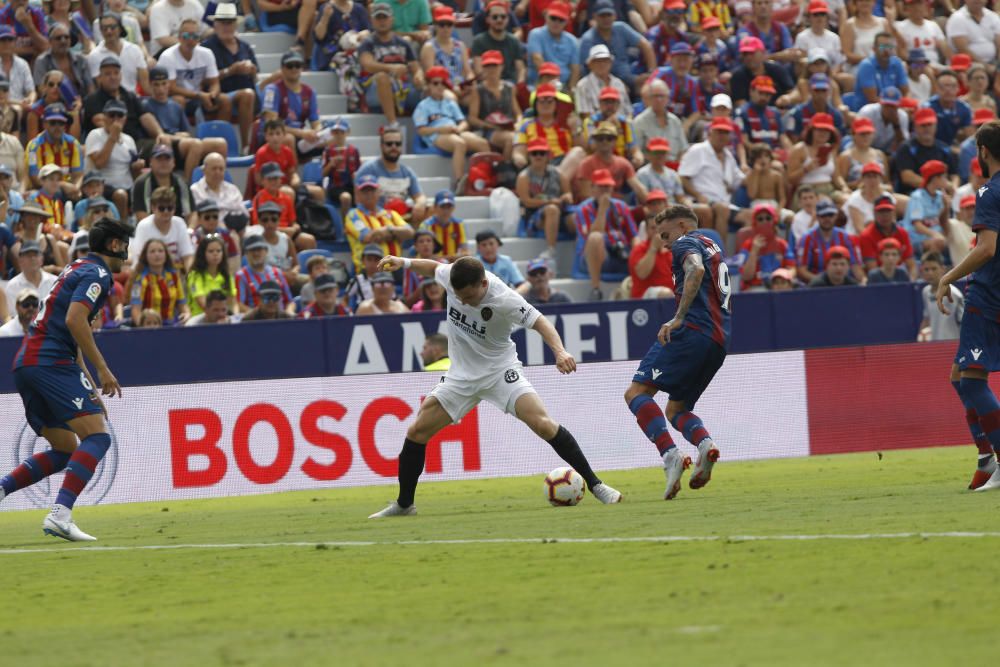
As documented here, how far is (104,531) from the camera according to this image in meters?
12.5

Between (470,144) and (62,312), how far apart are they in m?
12.4

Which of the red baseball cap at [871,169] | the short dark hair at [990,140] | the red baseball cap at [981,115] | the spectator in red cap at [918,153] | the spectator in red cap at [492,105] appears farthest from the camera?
the red baseball cap at [981,115]

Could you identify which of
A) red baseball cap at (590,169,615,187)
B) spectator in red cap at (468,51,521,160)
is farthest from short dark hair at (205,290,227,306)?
spectator in red cap at (468,51,521,160)

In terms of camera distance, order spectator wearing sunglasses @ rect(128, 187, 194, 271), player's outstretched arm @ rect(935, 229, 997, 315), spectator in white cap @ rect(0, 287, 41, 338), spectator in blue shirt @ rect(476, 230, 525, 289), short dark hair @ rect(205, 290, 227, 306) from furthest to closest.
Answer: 1. spectator in blue shirt @ rect(476, 230, 525, 289)
2. spectator wearing sunglasses @ rect(128, 187, 194, 271)
3. short dark hair @ rect(205, 290, 227, 306)
4. spectator in white cap @ rect(0, 287, 41, 338)
5. player's outstretched arm @ rect(935, 229, 997, 315)

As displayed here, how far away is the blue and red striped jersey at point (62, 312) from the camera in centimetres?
1103

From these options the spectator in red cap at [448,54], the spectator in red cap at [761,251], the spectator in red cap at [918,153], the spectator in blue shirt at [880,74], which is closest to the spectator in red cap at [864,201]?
the spectator in red cap at [918,153]

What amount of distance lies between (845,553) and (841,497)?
3.76 meters

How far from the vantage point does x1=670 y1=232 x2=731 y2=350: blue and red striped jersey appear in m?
12.7

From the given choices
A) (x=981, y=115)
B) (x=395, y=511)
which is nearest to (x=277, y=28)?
(x=981, y=115)

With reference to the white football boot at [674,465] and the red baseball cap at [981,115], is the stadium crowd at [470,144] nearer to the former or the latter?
the red baseball cap at [981,115]

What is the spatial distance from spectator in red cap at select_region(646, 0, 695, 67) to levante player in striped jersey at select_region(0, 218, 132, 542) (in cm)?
1507

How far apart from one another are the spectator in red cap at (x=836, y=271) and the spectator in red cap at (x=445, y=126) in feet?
16.3

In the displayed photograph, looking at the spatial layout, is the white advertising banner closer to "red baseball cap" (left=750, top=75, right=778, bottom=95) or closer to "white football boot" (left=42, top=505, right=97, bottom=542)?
"white football boot" (left=42, top=505, right=97, bottom=542)

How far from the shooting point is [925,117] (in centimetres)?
2439
